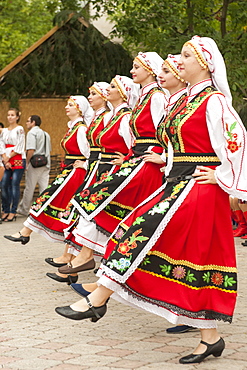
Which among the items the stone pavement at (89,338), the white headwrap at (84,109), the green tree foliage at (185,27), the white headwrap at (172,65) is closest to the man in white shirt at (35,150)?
the green tree foliage at (185,27)

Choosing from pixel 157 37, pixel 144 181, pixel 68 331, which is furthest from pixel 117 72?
pixel 68 331

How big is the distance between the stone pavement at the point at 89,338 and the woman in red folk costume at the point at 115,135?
0.51m

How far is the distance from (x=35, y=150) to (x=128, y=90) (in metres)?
7.11

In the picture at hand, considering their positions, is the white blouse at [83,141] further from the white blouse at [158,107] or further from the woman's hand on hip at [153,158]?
the woman's hand on hip at [153,158]

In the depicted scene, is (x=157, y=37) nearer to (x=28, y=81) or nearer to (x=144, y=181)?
(x=28, y=81)

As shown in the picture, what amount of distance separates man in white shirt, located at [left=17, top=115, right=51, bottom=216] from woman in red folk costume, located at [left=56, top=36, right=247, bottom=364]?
968 centimetres

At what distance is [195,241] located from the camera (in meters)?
4.49

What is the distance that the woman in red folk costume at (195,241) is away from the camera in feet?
14.6

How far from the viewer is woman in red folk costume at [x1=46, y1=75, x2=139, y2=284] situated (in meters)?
7.22

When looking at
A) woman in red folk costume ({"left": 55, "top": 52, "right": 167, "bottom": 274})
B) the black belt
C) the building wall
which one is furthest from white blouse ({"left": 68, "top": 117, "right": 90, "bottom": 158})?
the building wall

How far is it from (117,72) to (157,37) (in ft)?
9.57

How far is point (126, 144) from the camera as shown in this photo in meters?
7.26

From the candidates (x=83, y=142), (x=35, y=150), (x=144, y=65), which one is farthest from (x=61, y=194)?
(x=35, y=150)

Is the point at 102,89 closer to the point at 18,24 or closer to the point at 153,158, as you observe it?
the point at 153,158
